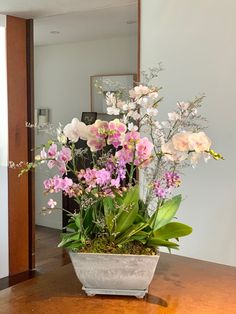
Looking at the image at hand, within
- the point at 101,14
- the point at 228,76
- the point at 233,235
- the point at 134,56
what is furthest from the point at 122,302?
the point at 134,56

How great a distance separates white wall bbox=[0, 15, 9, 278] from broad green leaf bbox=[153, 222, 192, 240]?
7.84ft

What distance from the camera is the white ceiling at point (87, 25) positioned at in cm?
345

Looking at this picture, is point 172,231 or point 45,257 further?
point 45,257

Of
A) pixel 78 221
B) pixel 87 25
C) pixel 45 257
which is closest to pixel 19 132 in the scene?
pixel 87 25

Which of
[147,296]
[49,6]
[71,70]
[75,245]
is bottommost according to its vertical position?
[147,296]

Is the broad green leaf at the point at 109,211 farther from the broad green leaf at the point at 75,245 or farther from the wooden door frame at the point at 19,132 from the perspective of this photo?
the wooden door frame at the point at 19,132

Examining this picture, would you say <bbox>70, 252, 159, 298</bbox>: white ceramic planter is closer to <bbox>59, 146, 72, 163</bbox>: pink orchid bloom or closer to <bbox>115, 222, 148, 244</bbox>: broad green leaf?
<bbox>115, 222, 148, 244</bbox>: broad green leaf

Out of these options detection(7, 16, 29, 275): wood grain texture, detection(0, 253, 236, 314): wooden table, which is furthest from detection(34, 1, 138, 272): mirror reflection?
detection(0, 253, 236, 314): wooden table

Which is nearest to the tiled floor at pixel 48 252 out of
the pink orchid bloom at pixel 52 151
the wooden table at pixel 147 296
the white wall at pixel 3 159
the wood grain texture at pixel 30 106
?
the wood grain texture at pixel 30 106

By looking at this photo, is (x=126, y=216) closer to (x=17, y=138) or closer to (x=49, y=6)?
(x=49, y=6)

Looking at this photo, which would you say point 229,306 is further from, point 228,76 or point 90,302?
point 228,76

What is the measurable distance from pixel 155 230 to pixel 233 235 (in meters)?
1.27

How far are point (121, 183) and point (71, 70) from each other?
4.03 m

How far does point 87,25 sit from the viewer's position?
4.00 metres
